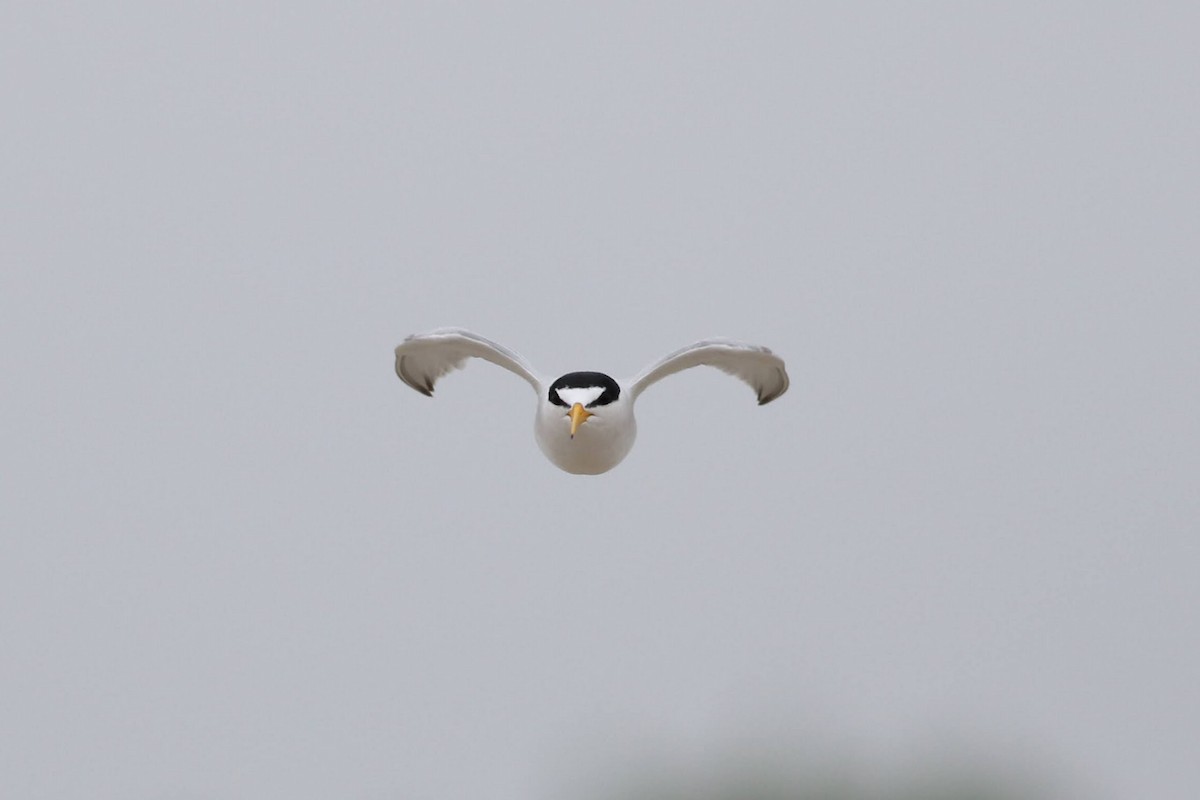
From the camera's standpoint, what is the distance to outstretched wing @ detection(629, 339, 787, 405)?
1401 centimetres

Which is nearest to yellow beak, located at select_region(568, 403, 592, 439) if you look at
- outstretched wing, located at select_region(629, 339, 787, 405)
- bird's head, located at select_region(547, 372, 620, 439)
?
bird's head, located at select_region(547, 372, 620, 439)

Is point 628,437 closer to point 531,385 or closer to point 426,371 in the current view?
point 531,385

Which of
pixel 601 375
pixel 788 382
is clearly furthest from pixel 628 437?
pixel 788 382

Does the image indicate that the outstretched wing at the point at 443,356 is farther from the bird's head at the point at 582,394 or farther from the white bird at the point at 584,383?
the bird's head at the point at 582,394

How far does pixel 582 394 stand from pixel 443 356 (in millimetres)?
2146

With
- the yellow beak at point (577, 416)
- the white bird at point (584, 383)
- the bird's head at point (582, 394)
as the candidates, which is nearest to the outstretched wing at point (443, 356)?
the white bird at point (584, 383)

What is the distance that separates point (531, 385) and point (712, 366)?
1.30 m

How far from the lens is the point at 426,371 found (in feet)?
49.9

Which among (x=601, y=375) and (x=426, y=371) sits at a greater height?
(x=426, y=371)

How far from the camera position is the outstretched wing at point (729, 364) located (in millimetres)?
14010

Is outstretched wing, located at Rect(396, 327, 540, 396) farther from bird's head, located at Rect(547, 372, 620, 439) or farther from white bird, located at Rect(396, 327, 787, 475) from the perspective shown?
bird's head, located at Rect(547, 372, 620, 439)

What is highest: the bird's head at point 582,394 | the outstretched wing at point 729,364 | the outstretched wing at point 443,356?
the outstretched wing at point 443,356

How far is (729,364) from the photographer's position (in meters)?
14.5

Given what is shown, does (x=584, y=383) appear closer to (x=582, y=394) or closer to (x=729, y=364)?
(x=582, y=394)
